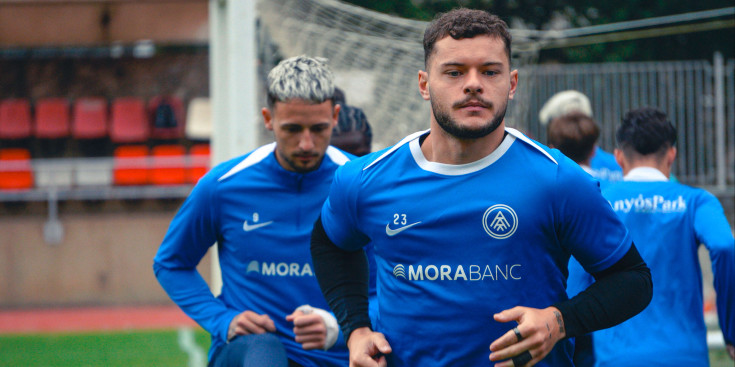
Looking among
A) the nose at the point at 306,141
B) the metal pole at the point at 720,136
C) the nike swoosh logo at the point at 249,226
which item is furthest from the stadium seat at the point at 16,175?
the nose at the point at 306,141

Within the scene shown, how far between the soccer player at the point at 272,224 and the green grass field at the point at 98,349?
5.91 metres

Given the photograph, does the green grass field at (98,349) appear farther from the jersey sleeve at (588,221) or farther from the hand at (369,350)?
the jersey sleeve at (588,221)

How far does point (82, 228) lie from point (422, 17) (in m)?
6.80

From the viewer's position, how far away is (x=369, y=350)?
101 inches

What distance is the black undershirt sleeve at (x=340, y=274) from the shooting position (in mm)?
2812

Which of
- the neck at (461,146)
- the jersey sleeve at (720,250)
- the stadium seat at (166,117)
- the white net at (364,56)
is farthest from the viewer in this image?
the stadium seat at (166,117)

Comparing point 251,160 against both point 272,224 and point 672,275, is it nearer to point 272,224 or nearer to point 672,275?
point 272,224

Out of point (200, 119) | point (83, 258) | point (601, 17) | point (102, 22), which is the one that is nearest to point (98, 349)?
point (83, 258)

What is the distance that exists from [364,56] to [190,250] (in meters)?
4.10

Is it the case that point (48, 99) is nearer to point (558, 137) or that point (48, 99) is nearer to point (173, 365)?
point (173, 365)

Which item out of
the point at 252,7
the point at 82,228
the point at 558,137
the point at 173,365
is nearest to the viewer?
the point at 558,137

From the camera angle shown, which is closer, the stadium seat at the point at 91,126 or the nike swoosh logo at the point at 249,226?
the nike swoosh logo at the point at 249,226

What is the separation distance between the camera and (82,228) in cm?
1587

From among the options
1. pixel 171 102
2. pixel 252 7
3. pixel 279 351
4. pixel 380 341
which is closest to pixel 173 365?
pixel 252 7
